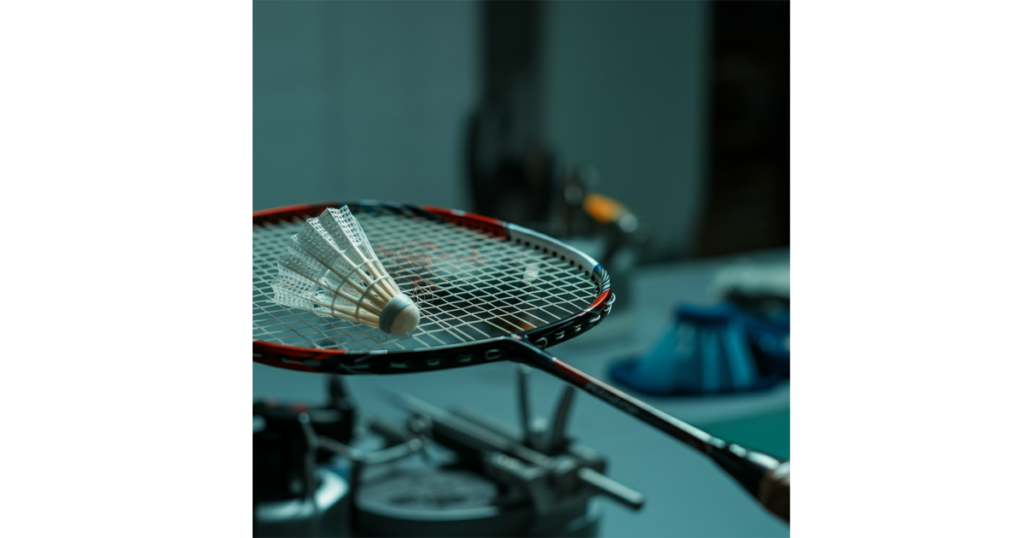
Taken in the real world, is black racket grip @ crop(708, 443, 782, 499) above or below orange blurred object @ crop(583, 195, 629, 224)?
below

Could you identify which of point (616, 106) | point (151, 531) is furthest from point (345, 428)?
point (616, 106)

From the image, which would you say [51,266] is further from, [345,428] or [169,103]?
[345,428]

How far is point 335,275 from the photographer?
A: 17.6 inches

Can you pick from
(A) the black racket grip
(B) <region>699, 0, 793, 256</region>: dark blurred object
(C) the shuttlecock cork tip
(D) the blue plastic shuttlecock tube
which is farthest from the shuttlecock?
(B) <region>699, 0, 793, 256</region>: dark blurred object

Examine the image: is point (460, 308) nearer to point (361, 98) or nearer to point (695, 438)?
point (695, 438)

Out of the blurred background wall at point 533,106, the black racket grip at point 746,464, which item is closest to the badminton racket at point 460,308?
the black racket grip at point 746,464

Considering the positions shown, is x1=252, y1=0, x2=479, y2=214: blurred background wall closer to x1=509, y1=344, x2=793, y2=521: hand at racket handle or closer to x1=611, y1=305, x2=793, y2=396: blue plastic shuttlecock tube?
x1=611, y1=305, x2=793, y2=396: blue plastic shuttlecock tube

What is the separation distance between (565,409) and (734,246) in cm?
272

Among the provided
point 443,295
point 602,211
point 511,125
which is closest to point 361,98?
point 511,125

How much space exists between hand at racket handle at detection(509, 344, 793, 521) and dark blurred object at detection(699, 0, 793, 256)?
272cm

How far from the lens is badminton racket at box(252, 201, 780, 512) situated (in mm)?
372

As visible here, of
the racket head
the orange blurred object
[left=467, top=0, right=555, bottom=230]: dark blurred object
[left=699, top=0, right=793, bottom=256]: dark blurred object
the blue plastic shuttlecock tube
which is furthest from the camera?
[left=699, top=0, right=793, bottom=256]: dark blurred object

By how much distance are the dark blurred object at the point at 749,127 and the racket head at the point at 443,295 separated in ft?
8.73

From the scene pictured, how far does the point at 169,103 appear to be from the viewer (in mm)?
A: 314
